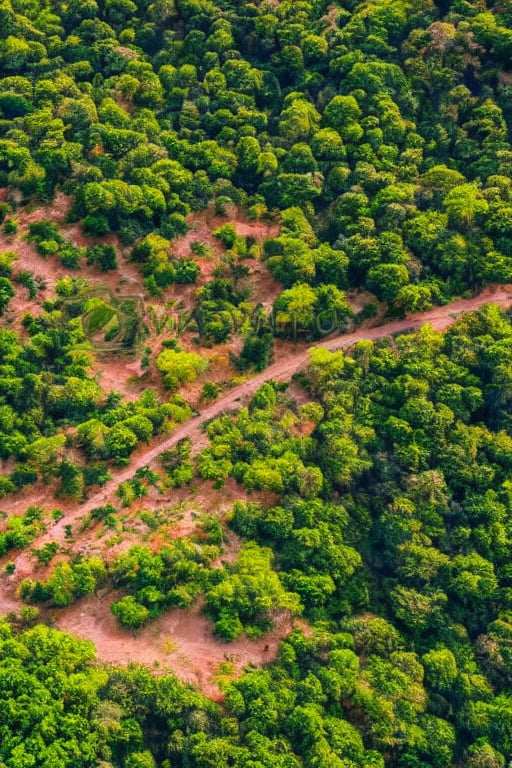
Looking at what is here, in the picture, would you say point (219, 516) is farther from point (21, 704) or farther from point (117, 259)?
point (117, 259)

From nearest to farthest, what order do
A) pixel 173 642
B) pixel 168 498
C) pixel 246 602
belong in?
pixel 173 642 → pixel 246 602 → pixel 168 498

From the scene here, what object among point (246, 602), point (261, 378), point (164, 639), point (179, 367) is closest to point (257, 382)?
point (261, 378)

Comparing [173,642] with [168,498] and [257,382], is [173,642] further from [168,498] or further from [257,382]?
[257,382]

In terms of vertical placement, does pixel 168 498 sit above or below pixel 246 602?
below

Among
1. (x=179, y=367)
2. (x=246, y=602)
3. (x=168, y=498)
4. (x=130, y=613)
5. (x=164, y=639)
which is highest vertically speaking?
(x=179, y=367)

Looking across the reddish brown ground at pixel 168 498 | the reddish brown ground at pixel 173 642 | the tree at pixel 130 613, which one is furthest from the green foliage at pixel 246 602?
the tree at pixel 130 613

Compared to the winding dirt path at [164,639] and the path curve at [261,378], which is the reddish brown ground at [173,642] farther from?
the path curve at [261,378]
